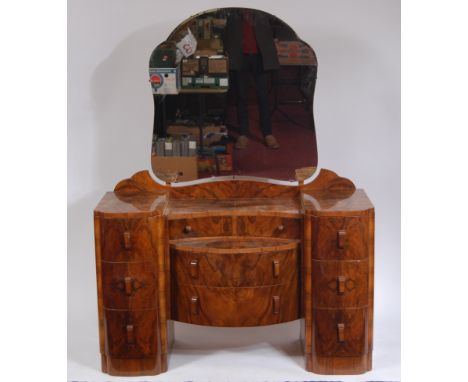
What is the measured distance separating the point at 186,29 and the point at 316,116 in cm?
78

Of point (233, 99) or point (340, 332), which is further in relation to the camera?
point (233, 99)

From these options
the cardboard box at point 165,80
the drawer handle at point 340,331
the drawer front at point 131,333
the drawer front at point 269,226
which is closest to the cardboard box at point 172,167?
the cardboard box at point 165,80

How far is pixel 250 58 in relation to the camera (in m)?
4.13

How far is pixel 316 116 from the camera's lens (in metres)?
4.44

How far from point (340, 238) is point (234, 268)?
0.45 meters

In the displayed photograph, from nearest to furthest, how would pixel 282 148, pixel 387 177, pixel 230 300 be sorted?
pixel 230 300
pixel 282 148
pixel 387 177

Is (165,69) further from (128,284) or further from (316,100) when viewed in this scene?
(128,284)

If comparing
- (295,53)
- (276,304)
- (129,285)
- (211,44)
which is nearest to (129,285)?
(129,285)

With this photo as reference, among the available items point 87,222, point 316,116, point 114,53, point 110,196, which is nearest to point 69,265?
point 87,222

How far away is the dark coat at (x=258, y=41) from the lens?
13.4 ft

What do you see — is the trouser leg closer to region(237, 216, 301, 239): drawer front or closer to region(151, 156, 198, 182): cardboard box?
region(151, 156, 198, 182): cardboard box

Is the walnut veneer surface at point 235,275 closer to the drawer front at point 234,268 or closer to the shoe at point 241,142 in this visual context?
the drawer front at point 234,268

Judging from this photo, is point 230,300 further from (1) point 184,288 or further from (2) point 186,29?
(2) point 186,29

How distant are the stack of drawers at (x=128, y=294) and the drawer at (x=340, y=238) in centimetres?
67
